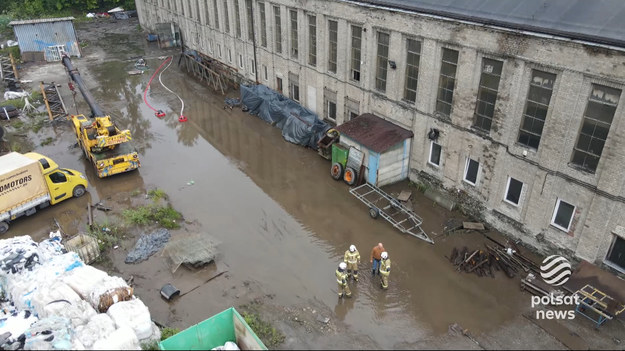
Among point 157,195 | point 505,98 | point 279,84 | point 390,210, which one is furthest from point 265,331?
point 279,84

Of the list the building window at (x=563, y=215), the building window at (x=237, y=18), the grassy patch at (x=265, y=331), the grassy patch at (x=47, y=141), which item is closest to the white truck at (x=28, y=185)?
the grassy patch at (x=47, y=141)

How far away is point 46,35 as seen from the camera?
43750 millimetres

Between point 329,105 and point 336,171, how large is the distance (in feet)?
19.2

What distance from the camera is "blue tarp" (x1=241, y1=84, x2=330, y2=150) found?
82.6ft

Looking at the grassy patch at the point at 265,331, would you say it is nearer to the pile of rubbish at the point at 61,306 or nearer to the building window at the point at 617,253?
the pile of rubbish at the point at 61,306

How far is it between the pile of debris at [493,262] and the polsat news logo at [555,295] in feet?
1.51

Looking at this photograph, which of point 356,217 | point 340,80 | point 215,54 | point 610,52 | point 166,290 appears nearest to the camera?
point 610,52

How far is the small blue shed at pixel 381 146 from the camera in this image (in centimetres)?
2033

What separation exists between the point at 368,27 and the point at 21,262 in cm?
1695

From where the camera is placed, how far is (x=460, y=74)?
17.9 meters

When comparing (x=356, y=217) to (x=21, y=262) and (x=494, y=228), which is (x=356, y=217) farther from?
(x=21, y=262)

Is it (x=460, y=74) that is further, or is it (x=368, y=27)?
(x=368, y=27)

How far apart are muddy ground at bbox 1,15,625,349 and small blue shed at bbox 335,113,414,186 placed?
0.88m

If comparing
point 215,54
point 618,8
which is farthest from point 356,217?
point 215,54
